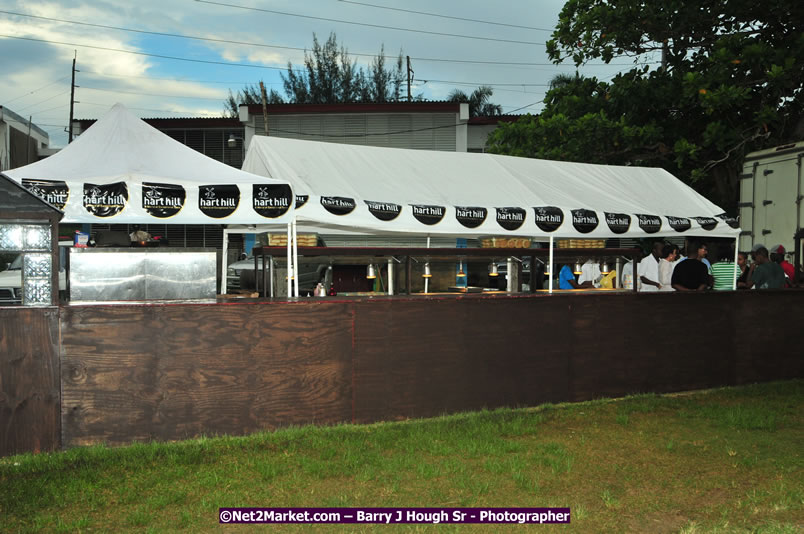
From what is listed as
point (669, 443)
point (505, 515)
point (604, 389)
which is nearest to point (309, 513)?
point (505, 515)

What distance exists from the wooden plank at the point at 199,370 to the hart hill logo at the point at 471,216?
2607 millimetres

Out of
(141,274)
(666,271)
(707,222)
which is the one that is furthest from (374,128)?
(141,274)

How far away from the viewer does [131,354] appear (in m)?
6.21

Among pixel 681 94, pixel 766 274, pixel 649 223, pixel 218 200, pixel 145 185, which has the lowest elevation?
pixel 766 274

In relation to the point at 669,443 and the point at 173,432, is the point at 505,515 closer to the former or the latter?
the point at 669,443

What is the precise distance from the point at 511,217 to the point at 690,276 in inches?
121

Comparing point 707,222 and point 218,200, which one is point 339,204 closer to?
point 218,200

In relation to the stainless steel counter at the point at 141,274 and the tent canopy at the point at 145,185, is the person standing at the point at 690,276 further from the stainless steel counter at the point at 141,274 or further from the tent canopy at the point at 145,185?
the stainless steel counter at the point at 141,274

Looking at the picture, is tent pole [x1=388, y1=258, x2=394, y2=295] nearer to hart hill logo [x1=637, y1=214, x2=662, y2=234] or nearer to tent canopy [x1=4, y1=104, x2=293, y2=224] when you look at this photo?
tent canopy [x1=4, y1=104, x2=293, y2=224]

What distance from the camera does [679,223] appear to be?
1065 centimetres

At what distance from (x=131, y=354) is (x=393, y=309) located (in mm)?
2611

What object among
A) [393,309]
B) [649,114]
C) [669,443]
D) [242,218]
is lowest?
[669,443]

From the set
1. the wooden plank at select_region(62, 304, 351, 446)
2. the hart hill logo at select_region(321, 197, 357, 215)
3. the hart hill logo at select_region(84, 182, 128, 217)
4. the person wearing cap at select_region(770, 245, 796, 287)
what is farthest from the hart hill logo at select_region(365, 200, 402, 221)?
the person wearing cap at select_region(770, 245, 796, 287)

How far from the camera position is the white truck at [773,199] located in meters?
12.4
